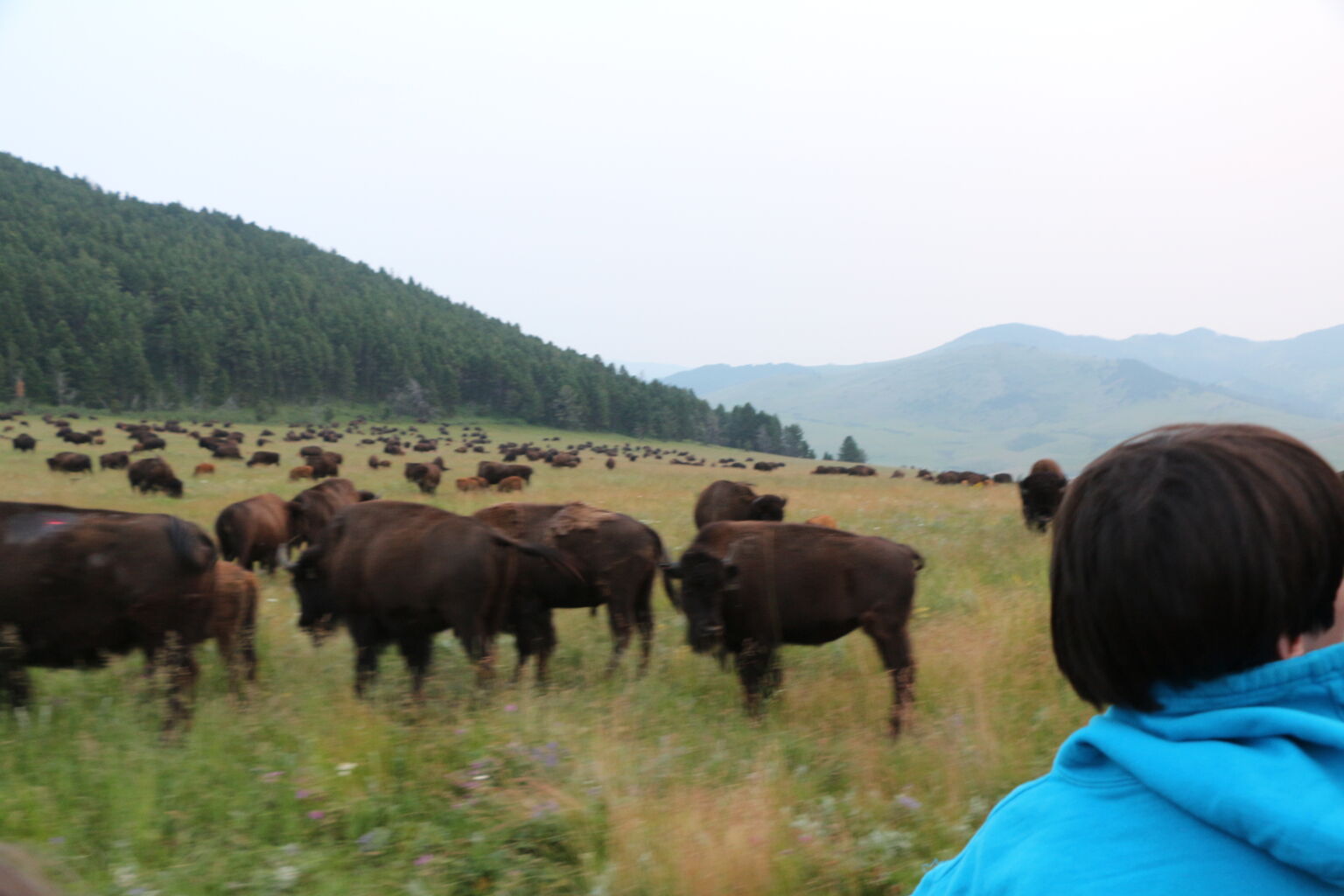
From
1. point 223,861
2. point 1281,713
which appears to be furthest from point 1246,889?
point 223,861

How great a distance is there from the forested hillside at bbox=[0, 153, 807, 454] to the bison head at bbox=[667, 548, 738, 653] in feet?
297

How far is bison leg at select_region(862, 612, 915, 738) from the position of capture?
6.77m

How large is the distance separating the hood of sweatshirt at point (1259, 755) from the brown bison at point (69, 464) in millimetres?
34839

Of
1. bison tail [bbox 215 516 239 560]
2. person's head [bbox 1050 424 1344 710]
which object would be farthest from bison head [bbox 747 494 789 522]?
person's head [bbox 1050 424 1344 710]

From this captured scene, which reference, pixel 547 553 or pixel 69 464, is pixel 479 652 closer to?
pixel 547 553

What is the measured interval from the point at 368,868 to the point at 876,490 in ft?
99.9

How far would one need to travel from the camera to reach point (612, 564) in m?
8.64

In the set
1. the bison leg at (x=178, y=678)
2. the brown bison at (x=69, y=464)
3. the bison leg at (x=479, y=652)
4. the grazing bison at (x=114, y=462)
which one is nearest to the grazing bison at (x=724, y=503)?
the bison leg at (x=479, y=652)

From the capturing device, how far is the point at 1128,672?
1262mm

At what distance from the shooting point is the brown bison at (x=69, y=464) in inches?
1113

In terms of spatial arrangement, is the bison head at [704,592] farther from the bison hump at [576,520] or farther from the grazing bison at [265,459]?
the grazing bison at [265,459]

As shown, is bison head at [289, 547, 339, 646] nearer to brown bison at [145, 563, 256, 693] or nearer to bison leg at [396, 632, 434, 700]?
brown bison at [145, 563, 256, 693]

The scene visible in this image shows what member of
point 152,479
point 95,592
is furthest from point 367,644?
point 152,479

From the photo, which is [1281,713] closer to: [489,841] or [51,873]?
[489,841]
